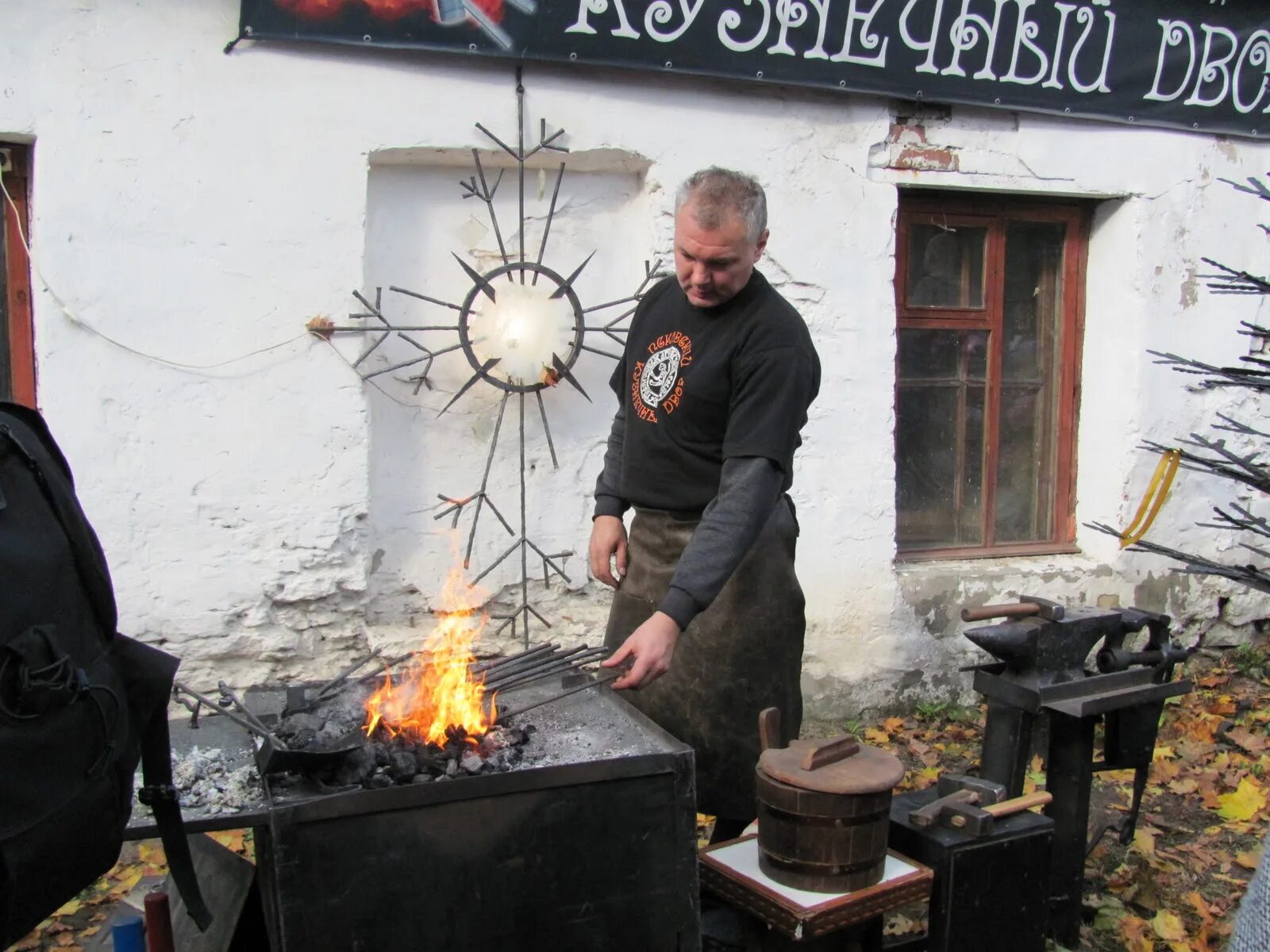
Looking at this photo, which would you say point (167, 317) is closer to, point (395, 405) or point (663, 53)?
point (395, 405)

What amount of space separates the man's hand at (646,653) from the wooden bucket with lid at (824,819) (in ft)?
1.20

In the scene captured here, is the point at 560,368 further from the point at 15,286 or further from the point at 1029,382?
the point at 1029,382

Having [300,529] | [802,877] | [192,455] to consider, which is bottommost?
A: [802,877]

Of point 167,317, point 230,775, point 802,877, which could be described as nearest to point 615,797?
point 802,877

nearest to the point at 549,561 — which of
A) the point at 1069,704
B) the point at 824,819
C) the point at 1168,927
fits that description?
the point at 1069,704

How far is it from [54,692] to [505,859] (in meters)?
0.99

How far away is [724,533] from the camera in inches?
106

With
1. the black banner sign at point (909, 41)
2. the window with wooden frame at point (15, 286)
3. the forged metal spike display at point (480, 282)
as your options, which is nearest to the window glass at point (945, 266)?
the black banner sign at point (909, 41)

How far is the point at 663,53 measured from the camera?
173 inches

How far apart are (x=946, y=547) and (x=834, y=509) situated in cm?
89

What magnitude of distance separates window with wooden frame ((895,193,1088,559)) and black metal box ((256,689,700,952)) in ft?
10.5

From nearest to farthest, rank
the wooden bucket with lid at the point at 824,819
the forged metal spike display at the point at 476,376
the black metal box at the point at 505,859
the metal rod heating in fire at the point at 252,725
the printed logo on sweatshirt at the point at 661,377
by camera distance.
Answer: the black metal box at the point at 505,859 < the metal rod heating in fire at the point at 252,725 < the wooden bucket with lid at the point at 824,819 < the printed logo on sweatshirt at the point at 661,377 < the forged metal spike display at the point at 476,376

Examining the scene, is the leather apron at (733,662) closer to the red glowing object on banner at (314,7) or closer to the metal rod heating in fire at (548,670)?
the metal rod heating in fire at (548,670)

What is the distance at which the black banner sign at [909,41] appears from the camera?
13.5ft
